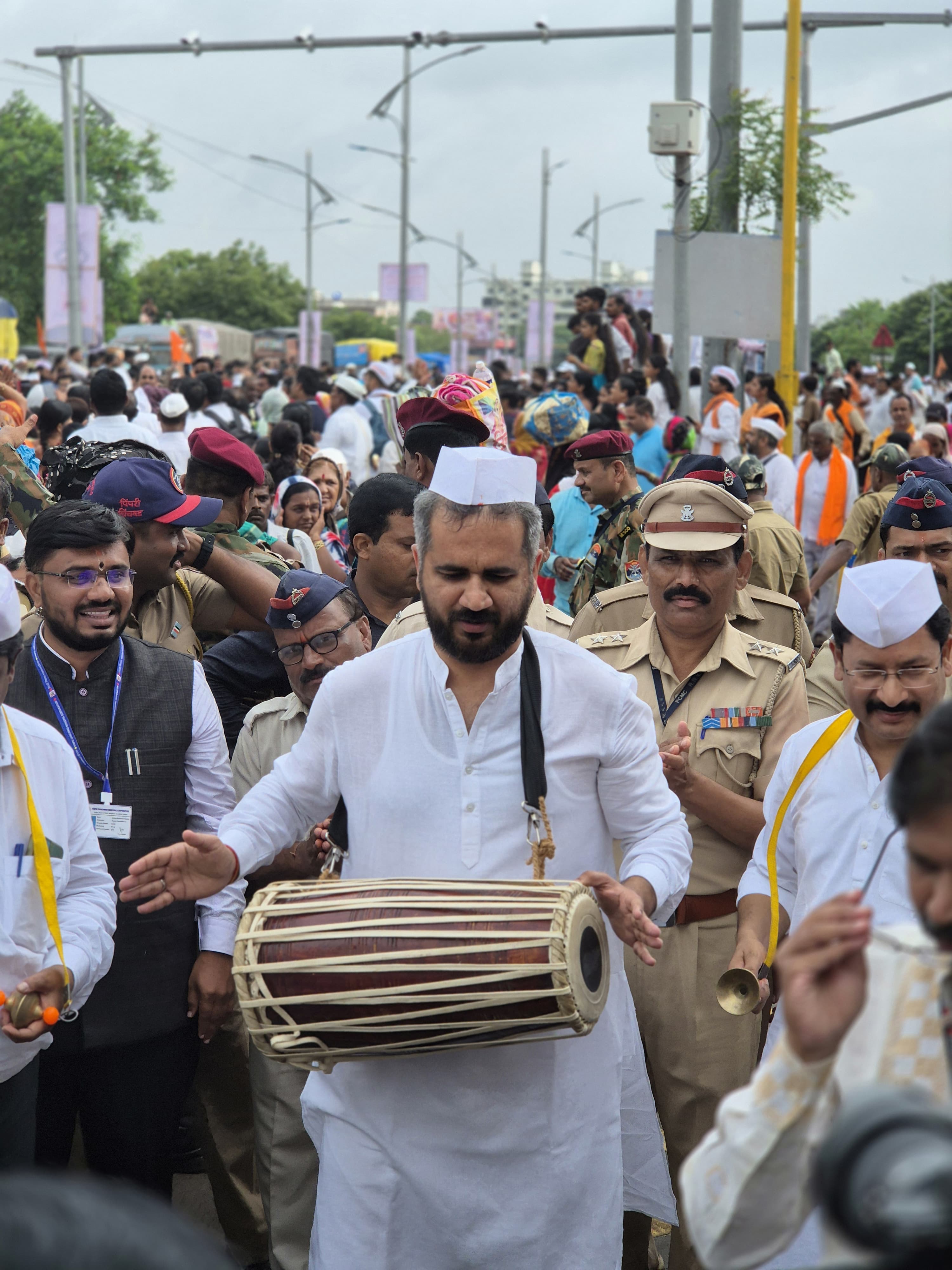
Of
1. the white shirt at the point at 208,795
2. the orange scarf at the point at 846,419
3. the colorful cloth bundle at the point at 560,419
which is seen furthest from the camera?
the orange scarf at the point at 846,419

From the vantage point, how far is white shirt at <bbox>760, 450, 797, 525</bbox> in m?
12.5

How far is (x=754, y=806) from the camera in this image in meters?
4.29

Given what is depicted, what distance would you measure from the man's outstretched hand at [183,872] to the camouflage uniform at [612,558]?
410 centimetres

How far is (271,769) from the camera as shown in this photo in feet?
14.3

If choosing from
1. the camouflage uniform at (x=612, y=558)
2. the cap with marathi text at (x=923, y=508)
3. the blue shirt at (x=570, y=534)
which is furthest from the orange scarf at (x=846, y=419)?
the cap with marathi text at (x=923, y=508)

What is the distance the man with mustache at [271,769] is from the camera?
4.39m

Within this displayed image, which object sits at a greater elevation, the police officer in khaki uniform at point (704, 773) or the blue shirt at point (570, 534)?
the blue shirt at point (570, 534)

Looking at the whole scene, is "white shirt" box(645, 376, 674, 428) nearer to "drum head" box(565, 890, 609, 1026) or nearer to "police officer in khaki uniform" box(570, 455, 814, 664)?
"police officer in khaki uniform" box(570, 455, 814, 664)

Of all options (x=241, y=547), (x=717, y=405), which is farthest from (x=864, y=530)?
(x=717, y=405)

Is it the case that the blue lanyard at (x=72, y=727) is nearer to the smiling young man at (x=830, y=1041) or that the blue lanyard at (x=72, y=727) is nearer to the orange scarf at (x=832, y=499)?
the smiling young man at (x=830, y=1041)

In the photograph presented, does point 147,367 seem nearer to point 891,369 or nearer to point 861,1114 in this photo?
point 861,1114

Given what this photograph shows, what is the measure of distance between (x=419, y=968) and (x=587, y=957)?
0.36 m

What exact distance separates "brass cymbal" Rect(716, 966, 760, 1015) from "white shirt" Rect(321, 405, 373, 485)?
11347mm

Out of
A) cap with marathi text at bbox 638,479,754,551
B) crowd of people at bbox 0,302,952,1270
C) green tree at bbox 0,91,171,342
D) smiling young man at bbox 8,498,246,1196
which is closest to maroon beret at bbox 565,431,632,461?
crowd of people at bbox 0,302,952,1270
